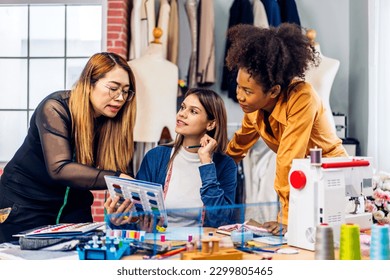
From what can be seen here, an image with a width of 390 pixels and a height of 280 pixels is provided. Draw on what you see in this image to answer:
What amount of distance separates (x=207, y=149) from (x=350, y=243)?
2.39 ft

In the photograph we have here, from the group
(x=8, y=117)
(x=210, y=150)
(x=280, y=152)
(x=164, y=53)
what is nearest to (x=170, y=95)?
(x=164, y=53)

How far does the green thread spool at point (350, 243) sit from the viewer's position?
1.18 meters

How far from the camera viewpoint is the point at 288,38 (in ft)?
5.66

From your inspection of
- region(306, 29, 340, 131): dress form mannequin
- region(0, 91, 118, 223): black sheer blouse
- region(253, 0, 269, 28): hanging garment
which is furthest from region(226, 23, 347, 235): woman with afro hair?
region(253, 0, 269, 28): hanging garment

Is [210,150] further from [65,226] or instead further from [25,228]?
[25,228]

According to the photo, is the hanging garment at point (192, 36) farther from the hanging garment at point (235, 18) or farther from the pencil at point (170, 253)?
the pencil at point (170, 253)

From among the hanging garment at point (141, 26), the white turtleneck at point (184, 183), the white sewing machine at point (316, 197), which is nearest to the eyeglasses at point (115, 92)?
the white turtleneck at point (184, 183)

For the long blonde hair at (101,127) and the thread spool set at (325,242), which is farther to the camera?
the long blonde hair at (101,127)

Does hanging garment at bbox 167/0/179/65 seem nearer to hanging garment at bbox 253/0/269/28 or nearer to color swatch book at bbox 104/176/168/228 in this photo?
hanging garment at bbox 253/0/269/28

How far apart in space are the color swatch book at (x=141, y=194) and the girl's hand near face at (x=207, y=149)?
365 millimetres

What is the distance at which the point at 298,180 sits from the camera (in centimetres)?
140

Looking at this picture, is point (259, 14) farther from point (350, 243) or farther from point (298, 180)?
point (350, 243)

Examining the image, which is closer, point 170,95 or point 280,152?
point 280,152
